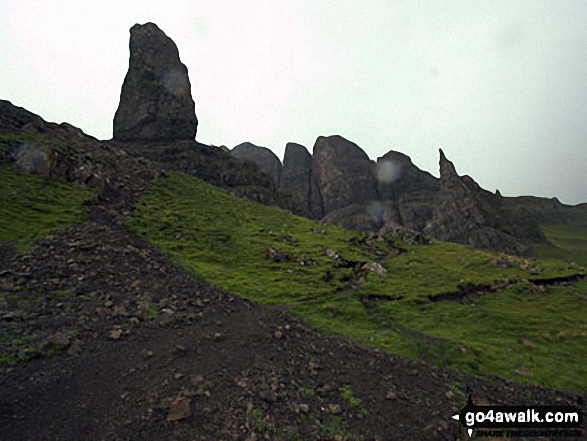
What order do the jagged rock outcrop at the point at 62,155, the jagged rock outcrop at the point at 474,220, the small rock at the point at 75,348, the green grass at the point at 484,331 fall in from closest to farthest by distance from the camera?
the small rock at the point at 75,348
the green grass at the point at 484,331
the jagged rock outcrop at the point at 62,155
the jagged rock outcrop at the point at 474,220

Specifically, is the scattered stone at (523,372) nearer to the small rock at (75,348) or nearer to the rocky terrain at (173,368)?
the rocky terrain at (173,368)

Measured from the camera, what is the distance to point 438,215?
504 feet

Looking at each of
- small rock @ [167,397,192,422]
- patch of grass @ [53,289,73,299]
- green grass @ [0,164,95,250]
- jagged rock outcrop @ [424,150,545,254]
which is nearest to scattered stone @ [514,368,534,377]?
small rock @ [167,397,192,422]

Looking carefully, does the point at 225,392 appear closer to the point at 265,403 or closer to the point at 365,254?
the point at 265,403

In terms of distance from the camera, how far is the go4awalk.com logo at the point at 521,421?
15562mm

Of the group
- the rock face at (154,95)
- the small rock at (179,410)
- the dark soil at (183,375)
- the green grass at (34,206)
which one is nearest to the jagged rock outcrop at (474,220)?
the rock face at (154,95)

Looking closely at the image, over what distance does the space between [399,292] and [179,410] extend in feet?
107

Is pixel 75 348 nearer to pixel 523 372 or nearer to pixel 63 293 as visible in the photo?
pixel 63 293

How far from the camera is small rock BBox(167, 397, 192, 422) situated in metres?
12.6

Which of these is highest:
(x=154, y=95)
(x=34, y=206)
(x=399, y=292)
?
(x=154, y=95)

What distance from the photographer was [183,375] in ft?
51.2

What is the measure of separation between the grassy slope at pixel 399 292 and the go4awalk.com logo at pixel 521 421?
351cm

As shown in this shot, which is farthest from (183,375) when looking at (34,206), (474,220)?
(474,220)

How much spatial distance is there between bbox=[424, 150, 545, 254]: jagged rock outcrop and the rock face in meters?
118
